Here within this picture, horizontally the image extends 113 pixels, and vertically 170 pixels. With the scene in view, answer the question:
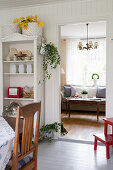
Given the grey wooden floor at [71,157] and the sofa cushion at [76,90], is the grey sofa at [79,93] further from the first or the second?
the grey wooden floor at [71,157]

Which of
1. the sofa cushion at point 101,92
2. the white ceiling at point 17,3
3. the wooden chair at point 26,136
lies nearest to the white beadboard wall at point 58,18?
the white ceiling at point 17,3

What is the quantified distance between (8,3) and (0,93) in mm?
1740

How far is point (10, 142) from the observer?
1.58m

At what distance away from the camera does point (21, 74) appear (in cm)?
401

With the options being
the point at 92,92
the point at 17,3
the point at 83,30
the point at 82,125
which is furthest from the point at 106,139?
the point at 83,30

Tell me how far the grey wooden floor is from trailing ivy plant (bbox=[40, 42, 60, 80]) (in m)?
1.30

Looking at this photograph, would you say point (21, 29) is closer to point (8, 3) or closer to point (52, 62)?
point (8, 3)

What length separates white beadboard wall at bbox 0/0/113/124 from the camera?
3570 mm

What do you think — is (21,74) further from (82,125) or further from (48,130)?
(82,125)

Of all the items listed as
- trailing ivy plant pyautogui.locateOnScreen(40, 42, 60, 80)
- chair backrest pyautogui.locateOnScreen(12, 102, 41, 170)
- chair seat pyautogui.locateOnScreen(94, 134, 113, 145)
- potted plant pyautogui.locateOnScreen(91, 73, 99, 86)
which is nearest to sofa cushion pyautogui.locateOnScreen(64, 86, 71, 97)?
potted plant pyautogui.locateOnScreen(91, 73, 99, 86)

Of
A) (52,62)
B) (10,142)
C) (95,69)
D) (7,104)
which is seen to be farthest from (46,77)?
(95,69)

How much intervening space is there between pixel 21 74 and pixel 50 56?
71cm

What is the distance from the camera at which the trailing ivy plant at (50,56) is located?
371 cm

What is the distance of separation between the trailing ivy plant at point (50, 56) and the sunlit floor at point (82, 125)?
1391 mm
